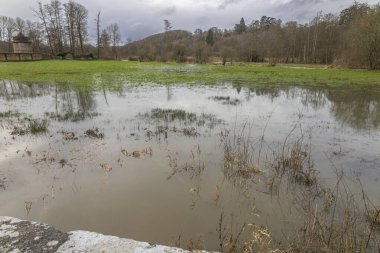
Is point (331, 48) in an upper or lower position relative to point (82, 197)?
upper

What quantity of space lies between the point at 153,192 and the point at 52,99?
1221 cm

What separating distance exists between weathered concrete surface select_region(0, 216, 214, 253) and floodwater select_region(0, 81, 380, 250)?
1.69m

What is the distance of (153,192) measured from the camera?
560 cm

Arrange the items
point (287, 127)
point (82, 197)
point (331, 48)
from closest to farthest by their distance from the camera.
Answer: point (82, 197) → point (287, 127) → point (331, 48)

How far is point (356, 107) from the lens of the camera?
1464cm

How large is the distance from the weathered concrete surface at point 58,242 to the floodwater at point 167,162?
1.69 m

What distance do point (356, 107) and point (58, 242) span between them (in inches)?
607

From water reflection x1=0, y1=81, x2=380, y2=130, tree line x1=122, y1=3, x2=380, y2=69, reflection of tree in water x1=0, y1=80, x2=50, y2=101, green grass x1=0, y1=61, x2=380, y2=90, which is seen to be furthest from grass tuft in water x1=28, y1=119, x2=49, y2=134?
tree line x1=122, y1=3, x2=380, y2=69

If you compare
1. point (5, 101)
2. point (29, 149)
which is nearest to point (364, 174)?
point (29, 149)

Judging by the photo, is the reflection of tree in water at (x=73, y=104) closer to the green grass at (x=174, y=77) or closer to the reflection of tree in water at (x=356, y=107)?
the green grass at (x=174, y=77)

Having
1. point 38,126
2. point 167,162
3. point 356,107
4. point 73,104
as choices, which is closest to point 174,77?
point 73,104

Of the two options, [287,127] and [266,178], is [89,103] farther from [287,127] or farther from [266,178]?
[266,178]

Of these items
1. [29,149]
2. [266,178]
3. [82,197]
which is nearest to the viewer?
[82,197]

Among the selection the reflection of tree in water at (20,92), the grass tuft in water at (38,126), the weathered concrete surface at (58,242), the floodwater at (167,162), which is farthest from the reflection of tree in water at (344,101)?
the reflection of tree in water at (20,92)
